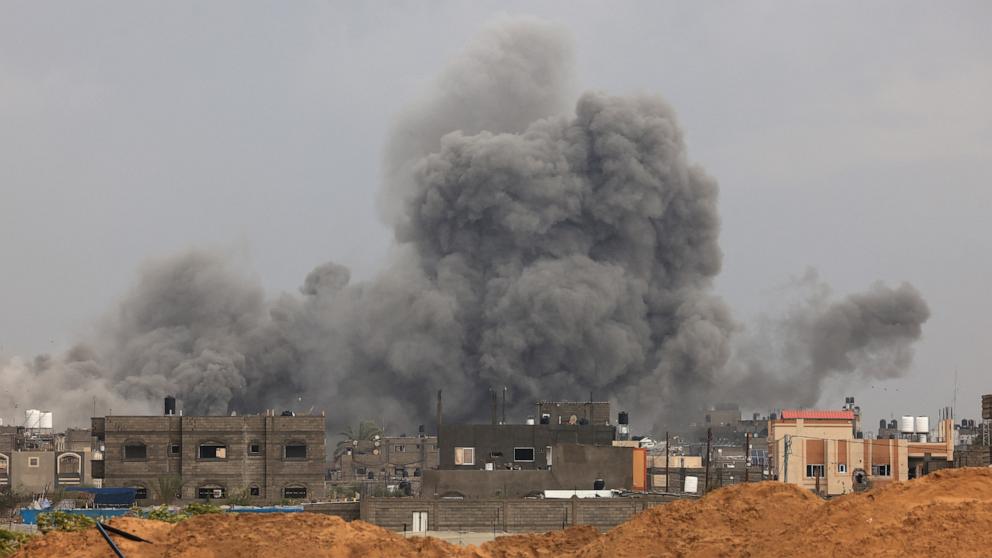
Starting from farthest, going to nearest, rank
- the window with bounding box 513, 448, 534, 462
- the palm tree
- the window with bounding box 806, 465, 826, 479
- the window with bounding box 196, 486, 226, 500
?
the palm tree, the window with bounding box 196, 486, 226, 500, the window with bounding box 513, 448, 534, 462, the window with bounding box 806, 465, 826, 479

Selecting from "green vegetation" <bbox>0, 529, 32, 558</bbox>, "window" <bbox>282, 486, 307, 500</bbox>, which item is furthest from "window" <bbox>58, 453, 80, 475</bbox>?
"green vegetation" <bbox>0, 529, 32, 558</bbox>

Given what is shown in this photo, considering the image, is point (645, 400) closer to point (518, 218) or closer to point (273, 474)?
point (518, 218)

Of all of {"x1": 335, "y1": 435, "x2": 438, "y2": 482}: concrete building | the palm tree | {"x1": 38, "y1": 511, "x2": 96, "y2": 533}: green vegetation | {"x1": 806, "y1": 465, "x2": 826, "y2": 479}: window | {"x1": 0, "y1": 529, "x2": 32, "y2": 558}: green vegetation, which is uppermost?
{"x1": 0, "y1": 529, "x2": 32, "y2": 558}: green vegetation

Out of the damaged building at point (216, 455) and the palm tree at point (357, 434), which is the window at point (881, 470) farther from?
the palm tree at point (357, 434)

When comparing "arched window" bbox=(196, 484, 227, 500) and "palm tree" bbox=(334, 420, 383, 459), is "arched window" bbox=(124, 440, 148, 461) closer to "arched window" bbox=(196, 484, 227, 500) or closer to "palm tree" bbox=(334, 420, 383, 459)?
"arched window" bbox=(196, 484, 227, 500)

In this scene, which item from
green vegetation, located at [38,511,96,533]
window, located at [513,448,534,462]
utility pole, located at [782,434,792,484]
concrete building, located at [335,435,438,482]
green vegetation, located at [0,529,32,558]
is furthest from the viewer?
concrete building, located at [335,435,438,482]

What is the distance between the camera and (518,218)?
365 feet

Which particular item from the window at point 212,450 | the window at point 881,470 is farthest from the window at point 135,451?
the window at point 881,470

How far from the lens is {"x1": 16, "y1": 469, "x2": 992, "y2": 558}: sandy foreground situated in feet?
83.3

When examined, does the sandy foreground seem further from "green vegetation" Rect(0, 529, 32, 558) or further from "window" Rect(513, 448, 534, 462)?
"window" Rect(513, 448, 534, 462)

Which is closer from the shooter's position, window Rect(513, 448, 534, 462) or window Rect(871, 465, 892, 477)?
window Rect(871, 465, 892, 477)

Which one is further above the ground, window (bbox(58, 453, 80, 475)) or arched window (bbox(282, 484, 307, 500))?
window (bbox(58, 453, 80, 475))

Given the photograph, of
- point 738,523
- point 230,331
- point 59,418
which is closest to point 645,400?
point 230,331

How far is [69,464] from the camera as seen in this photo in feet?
271
